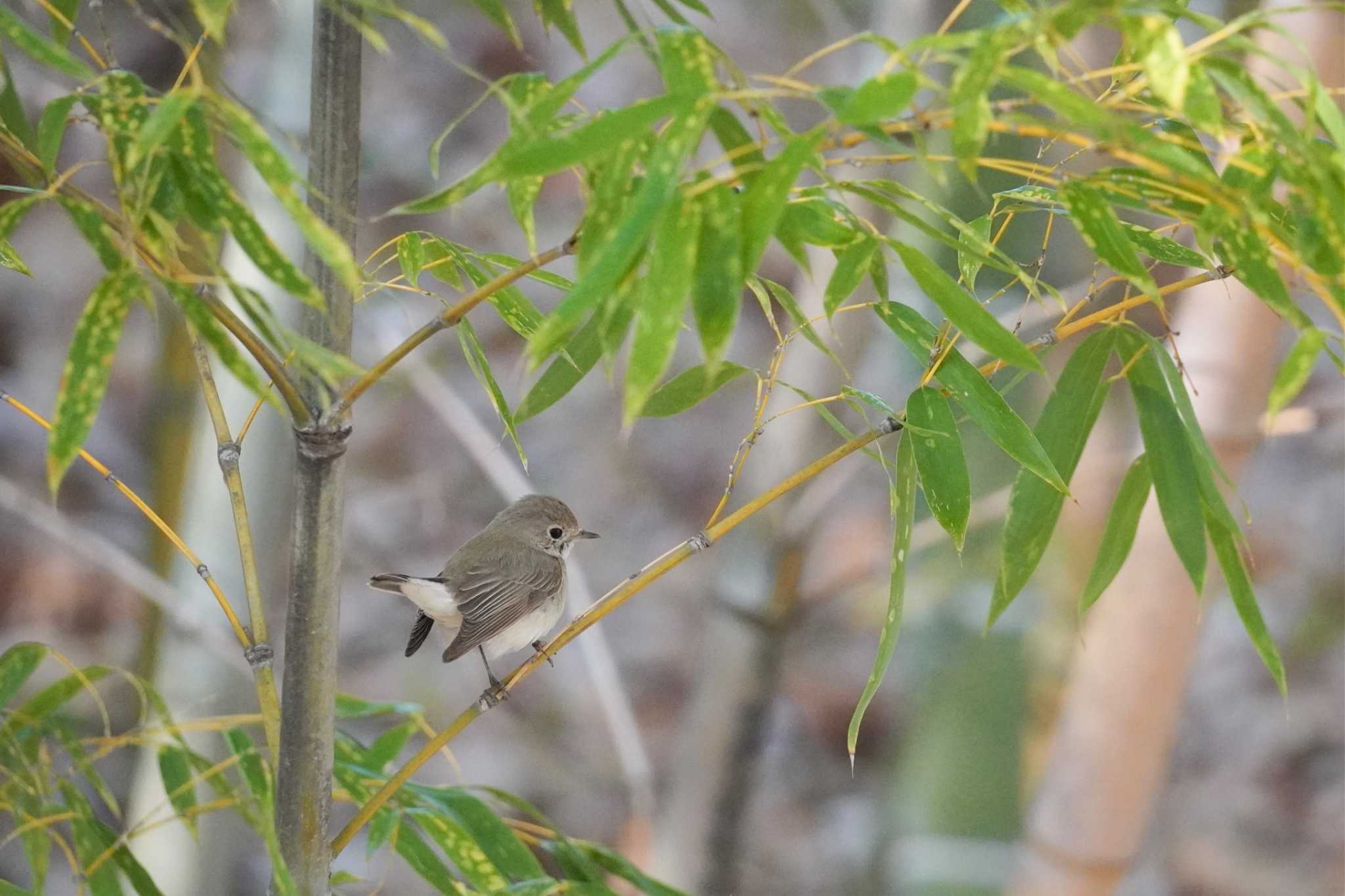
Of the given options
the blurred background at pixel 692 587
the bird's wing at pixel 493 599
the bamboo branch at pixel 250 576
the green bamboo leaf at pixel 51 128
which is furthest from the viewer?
the blurred background at pixel 692 587

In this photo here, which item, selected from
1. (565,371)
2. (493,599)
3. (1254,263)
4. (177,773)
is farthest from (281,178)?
(493,599)

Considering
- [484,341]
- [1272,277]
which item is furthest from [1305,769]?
[1272,277]

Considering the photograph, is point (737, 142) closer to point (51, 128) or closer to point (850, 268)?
Result: point (850, 268)

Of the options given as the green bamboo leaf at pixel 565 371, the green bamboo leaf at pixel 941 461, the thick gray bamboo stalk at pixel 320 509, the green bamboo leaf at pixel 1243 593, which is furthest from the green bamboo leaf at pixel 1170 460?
the thick gray bamboo stalk at pixel 320 509

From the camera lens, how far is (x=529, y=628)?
1.07 meters

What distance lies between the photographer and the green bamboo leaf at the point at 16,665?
70 cm

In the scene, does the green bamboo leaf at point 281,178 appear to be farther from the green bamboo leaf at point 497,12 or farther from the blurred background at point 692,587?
the blurred background at point 692,587

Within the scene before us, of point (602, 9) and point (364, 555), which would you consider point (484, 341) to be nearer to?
point (364, 555)

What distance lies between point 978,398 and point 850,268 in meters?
0.11

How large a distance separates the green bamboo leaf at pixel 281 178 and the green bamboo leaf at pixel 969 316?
0.22 m

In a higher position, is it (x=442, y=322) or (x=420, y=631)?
(x=442, y=322)

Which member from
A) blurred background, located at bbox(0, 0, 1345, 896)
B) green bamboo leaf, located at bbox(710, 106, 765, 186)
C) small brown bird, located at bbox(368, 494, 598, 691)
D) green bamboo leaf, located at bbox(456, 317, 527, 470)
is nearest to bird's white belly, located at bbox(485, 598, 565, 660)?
small brown bird, located at bbox(368, 494, 598, 691)

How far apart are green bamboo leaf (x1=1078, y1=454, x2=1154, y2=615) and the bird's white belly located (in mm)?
484

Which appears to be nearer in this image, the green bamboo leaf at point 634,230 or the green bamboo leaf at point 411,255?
the green bamboo leaf at point 634,230
